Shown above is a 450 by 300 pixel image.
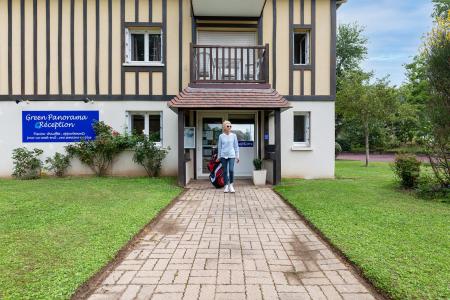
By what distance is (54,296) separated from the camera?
2828 millimetres

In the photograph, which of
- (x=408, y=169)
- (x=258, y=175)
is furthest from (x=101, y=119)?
(x=408, y=169)

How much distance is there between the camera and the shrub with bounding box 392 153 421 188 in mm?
8820

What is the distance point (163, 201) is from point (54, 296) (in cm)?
429

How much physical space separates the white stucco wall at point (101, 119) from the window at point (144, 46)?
5.26 feet

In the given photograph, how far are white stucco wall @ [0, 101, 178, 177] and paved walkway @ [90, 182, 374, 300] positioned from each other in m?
5.79

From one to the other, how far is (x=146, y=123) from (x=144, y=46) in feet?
8.82

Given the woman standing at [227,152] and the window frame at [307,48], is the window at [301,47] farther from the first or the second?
the woman standing at [227,152]

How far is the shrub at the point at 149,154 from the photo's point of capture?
11195 millimetres

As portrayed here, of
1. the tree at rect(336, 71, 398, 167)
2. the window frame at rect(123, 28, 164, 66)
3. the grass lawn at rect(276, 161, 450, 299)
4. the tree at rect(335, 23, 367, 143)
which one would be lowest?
the grass lawn at rect(276, 161, 450, 299)

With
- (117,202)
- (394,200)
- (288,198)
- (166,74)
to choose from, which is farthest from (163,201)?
(166,74)

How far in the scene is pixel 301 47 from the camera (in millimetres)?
12109

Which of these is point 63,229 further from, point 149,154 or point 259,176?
point 149,154

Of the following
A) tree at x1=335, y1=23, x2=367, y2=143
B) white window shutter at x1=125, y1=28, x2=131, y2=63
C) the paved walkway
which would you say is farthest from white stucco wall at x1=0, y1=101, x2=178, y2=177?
tree at x1=335, y1=23, x2=367, y2=143

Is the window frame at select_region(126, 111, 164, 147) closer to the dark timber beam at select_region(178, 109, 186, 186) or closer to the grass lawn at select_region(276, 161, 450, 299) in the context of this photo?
the dark timber beam at select_region(178, 109, 186, 186)
